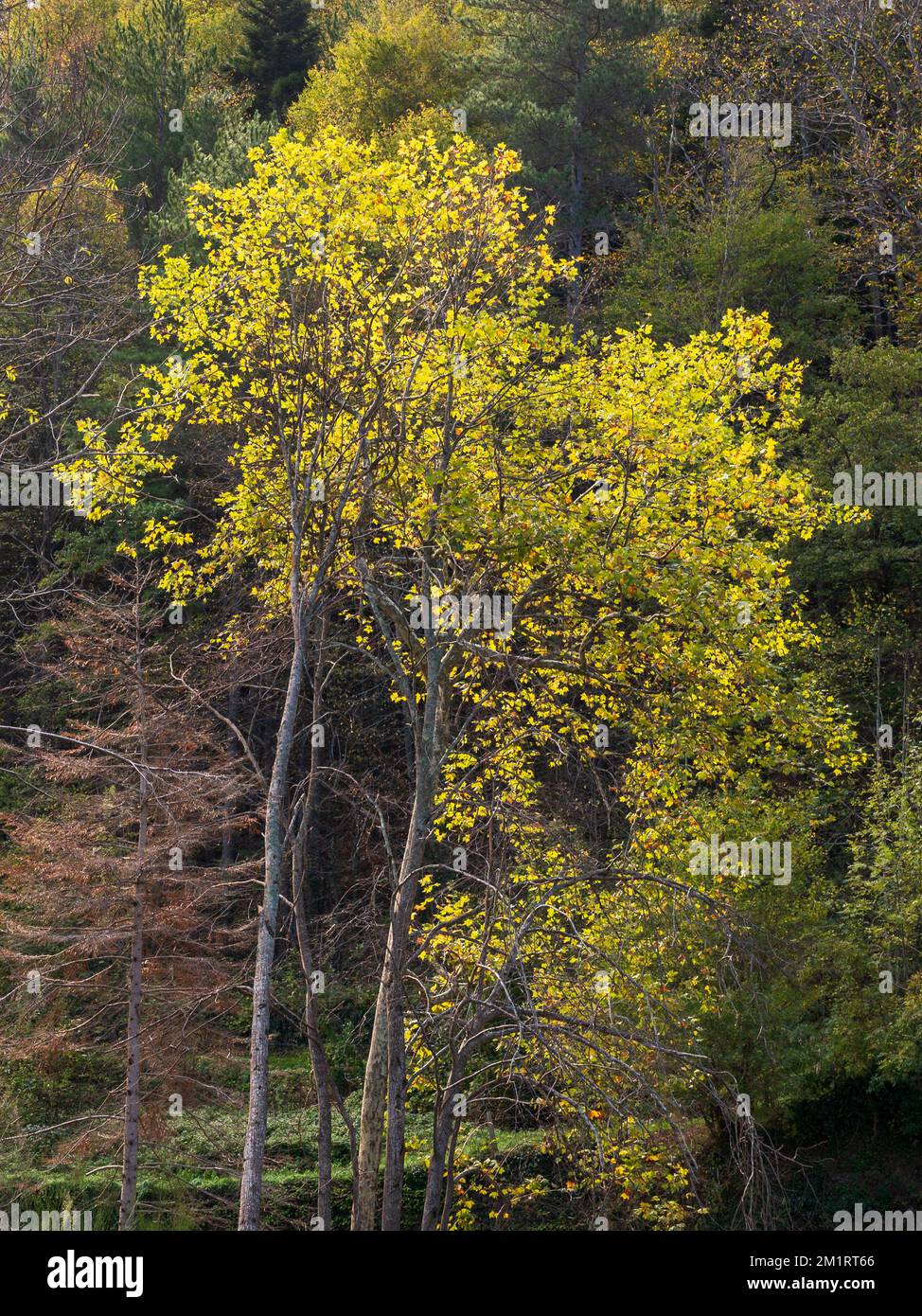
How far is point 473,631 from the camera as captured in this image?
12.2m

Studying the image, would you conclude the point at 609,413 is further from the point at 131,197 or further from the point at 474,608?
the point at 131,197

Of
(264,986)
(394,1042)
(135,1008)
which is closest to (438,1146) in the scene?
(394,1042)

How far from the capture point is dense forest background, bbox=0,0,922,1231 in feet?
35.6

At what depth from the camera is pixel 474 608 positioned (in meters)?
11.1

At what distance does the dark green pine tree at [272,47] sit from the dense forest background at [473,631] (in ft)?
9.01

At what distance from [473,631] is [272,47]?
101ft

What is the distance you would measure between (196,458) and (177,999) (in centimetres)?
845

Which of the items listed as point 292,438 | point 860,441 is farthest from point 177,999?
point 860,441

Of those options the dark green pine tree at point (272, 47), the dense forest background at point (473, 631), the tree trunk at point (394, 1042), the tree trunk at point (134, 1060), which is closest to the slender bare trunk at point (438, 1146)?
the dense forest background at point (473, 631)

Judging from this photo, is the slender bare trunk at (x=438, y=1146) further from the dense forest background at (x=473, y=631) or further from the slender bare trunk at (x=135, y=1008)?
the slender bare trunk at (x=135, y=1008)

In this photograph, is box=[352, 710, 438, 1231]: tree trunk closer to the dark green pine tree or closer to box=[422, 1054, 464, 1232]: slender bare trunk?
box=[422, 1054, 464, 1232]: slender bare trunk

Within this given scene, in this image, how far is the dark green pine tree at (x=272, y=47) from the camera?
37438 mm

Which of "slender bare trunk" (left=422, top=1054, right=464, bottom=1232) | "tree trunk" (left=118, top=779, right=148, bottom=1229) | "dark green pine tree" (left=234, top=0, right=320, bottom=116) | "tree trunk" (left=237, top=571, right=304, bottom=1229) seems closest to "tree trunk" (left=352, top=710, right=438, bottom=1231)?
"slender bare trunk" (left=422, top=1054, right=464, bottom=1232)

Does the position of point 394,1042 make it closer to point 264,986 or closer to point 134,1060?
point 264,986
